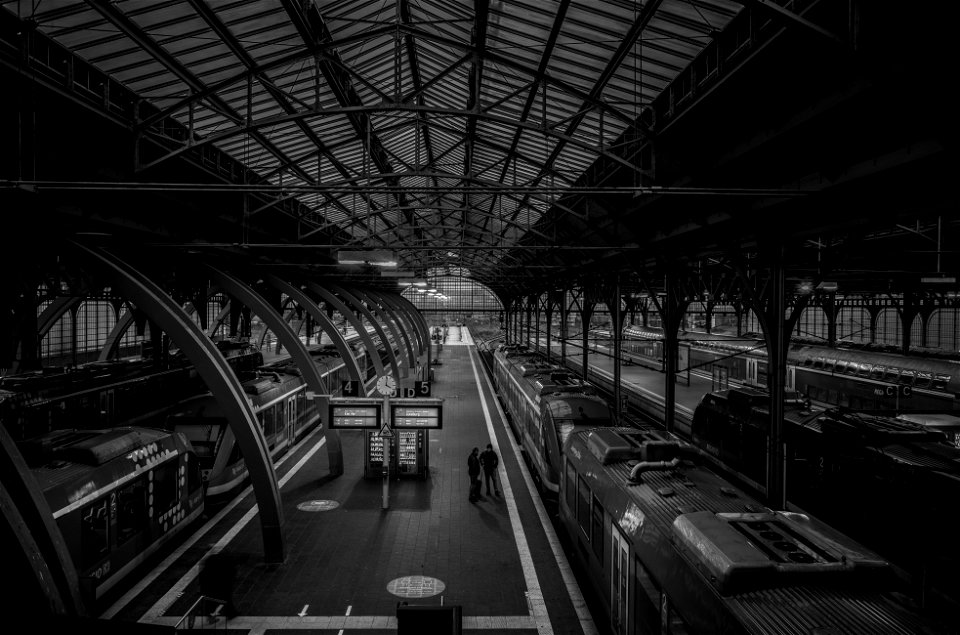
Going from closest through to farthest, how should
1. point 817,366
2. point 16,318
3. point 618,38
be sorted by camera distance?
point 618,38
point 16,318
point 817,366

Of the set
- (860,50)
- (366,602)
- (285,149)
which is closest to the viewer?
(860,50)

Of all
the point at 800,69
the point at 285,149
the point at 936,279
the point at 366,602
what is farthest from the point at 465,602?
the point at 936,279

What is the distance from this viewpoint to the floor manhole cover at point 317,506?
14312 millimetres

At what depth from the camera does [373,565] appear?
1109 cm

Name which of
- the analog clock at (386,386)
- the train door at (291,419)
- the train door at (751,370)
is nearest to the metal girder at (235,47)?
the analog clock at (386,386)

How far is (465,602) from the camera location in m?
9.74

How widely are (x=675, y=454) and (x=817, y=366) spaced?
20295 millimetres

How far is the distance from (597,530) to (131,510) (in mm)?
8407

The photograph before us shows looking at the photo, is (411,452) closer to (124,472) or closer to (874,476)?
(124,472)

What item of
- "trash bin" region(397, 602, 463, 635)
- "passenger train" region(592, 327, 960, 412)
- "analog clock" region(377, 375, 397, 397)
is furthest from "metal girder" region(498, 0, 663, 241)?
"passenger train" region(592, 327, 960, 412)

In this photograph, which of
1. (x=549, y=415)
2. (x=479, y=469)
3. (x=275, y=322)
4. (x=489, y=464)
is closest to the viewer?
(x=549, y=415)

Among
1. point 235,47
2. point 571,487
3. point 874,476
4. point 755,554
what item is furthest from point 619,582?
point 235,47

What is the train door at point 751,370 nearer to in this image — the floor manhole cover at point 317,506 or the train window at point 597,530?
the floor manhole cover at point 317,506

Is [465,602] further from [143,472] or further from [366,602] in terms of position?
[143,472]
